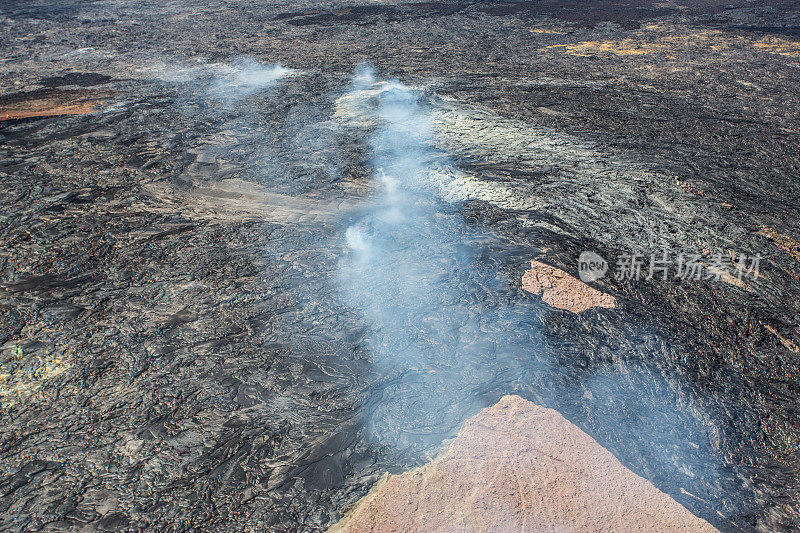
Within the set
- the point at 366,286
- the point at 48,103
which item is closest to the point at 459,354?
the point at 366,286

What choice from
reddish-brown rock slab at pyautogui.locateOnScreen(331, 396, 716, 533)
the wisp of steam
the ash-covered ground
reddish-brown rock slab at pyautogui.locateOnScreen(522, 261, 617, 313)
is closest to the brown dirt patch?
the ash-covered ground

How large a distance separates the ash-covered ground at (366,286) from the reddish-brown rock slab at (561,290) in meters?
0.09

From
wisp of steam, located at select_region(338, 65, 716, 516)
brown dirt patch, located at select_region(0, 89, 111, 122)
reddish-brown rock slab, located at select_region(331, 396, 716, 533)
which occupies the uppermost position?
brown dirt patch, located at select_region(0, 89, 111, 122)

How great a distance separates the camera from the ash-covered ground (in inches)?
110

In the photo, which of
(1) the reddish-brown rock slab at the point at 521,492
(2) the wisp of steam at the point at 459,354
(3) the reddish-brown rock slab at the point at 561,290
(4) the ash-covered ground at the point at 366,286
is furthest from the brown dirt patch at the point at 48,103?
(1) the reddish-brown rock slab at the point at 521,492

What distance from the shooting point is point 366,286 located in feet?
Result: 13.3

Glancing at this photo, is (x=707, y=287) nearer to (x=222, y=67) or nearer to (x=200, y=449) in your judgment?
(x=200, y=449)

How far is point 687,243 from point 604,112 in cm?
321

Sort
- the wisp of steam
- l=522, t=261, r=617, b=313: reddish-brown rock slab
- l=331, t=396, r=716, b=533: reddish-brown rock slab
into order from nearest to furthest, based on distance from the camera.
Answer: l=331, t=396, r=716, b=533: reddish-brown rock slab
the wisp of steam
l=522, t=261, r=617, b=313: reddish-brown rock slab

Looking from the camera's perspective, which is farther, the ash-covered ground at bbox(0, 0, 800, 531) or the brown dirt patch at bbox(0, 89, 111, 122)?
the brown dirt patch at bbox(0, 89, 111, 122)

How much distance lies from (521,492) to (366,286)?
196cm

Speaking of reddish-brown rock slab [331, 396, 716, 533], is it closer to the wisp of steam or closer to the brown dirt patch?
the wisp of steam

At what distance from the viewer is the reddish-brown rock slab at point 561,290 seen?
3852mm

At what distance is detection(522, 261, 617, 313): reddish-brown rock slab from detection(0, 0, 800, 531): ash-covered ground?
9cm
